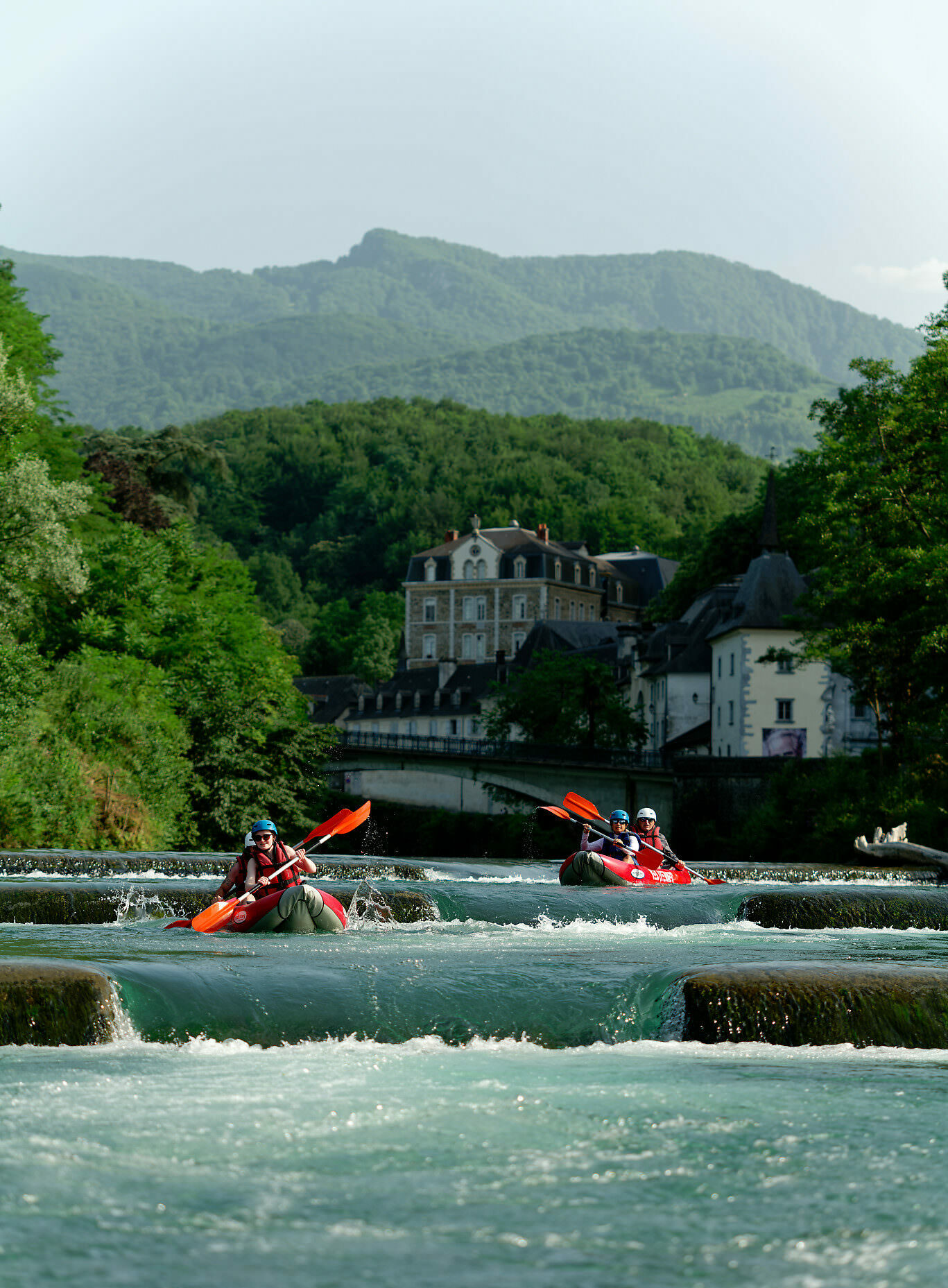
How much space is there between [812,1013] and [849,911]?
9904 millimetres

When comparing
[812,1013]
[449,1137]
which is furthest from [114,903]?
[449,1137]

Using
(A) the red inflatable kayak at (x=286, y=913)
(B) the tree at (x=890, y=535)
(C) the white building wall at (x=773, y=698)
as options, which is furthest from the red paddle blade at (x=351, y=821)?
(C) the white building wall at (x=773, y=698)

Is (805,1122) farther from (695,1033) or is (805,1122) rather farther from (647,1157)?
(695,1033)

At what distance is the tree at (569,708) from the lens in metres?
73.2

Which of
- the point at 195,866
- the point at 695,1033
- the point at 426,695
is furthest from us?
the point at 426,695

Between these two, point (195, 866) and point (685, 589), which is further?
point (685, 589)

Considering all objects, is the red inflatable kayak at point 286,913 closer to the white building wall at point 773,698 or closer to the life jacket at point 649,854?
the life jacket at point 649,854

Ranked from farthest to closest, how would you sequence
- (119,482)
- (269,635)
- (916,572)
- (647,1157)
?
(269,635), (119,482), (916,572), (647,1157)

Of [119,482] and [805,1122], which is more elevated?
[119,482]

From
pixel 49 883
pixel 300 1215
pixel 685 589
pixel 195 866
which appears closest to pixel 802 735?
pixel 685 589

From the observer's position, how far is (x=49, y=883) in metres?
21.2

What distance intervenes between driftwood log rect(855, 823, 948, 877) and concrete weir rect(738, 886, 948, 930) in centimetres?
663

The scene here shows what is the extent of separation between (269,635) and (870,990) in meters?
47.9

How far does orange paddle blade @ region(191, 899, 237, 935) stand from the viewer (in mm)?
17062
